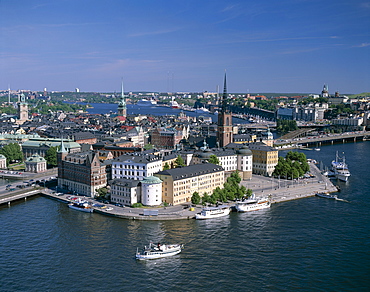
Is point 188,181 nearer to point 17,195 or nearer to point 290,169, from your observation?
point 290,169

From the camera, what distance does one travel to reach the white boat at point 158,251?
38375 millimetres

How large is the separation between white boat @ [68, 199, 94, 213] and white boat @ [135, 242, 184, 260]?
1394 cm

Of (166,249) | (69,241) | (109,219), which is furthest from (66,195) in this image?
(166,249)

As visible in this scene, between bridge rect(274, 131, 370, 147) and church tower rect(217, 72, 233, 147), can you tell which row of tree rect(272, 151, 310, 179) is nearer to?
church tower rect(217, 72, 233, 147)

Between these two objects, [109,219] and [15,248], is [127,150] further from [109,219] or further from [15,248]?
[15,248]

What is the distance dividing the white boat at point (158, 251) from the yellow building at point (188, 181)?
13.7 m

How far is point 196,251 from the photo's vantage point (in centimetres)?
4000

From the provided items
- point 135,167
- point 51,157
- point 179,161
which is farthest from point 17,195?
point 179,161

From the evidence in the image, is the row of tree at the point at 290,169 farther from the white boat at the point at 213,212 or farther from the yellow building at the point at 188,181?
the white boat at the point at 213,212

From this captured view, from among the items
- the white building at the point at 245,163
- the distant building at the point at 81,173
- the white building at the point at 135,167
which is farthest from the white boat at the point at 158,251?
the white building at the point at 245,163

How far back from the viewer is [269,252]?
131 ft

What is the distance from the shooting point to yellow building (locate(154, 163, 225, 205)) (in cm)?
5344

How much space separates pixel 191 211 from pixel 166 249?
1191cm

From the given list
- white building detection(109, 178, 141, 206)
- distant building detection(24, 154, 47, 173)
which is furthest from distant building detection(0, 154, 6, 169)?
white building detection(109, 178, 141, 206)
